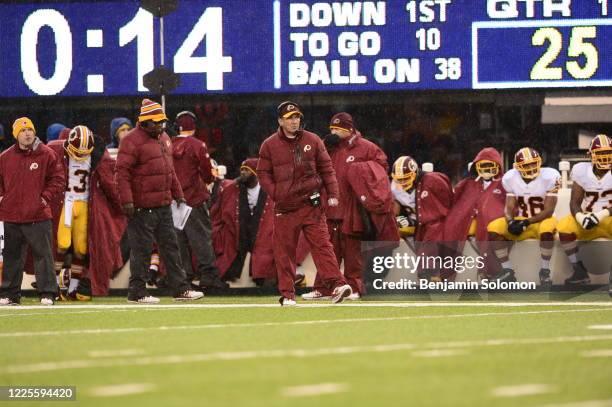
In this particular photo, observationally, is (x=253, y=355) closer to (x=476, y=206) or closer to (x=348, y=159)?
(x=348, y=159)

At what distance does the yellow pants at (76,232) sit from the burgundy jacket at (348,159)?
2.50m

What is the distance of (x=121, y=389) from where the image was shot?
6.98 meters

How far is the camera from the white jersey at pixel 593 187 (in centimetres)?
1510

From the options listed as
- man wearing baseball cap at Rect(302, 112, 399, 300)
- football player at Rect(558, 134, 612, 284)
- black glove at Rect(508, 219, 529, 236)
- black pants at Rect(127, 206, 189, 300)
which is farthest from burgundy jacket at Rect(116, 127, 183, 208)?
football player at Rect(558, 134, 612, 284)

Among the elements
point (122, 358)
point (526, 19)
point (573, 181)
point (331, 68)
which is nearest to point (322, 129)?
point (331, 68)

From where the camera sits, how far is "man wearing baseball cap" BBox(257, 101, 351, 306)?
13.0 meters

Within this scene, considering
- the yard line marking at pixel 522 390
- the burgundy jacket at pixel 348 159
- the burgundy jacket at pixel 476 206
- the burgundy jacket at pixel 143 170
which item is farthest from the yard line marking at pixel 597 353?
the burgundy jacket at pixel 476 206

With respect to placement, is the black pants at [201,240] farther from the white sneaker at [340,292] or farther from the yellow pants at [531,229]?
the white sneaker at [340,292]

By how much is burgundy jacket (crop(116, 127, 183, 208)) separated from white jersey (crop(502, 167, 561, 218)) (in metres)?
3.63

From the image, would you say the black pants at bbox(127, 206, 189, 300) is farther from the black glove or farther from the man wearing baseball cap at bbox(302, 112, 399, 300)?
the black glove

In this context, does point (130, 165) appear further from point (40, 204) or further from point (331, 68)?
point (331, 68)

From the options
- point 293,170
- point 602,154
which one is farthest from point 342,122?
point 602,154

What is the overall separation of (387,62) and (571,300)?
4197 mm

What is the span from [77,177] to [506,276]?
14.0ft
